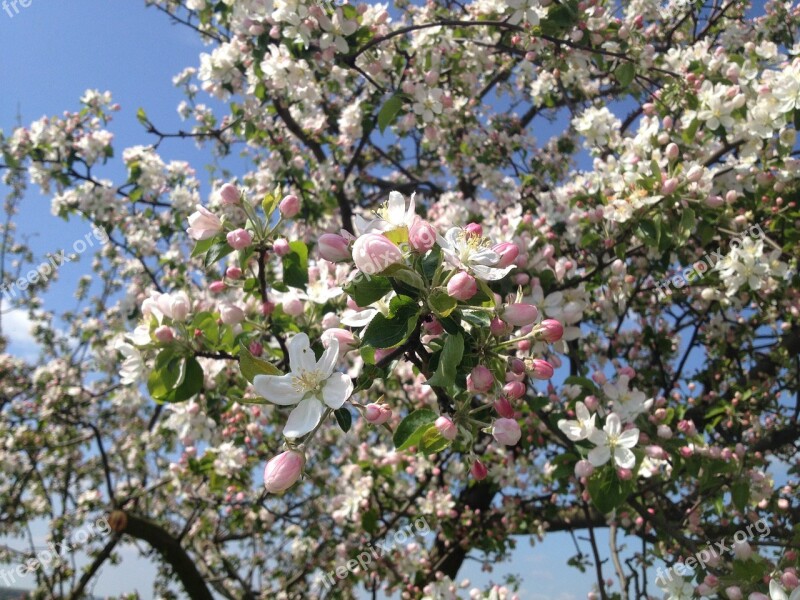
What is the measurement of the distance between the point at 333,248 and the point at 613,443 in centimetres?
100

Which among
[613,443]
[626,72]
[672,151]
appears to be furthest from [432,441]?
[626,72]

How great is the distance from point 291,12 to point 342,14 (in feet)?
0.68

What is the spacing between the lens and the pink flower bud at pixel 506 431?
0.92 m

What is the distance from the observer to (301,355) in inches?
36.2

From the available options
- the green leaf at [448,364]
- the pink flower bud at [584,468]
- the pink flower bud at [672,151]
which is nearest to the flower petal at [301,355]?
the green leaf at [448,364]

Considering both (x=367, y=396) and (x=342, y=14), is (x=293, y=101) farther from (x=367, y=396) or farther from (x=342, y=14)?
(x=367, y=396)

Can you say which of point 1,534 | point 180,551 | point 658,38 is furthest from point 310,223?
point 1,534

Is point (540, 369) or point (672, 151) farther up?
point (672, 151)

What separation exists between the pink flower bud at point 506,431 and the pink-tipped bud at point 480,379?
0.25 feet

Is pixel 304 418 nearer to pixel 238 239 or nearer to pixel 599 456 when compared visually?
pixel 238 239

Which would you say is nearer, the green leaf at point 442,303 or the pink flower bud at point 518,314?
the green leaf at point 442,303

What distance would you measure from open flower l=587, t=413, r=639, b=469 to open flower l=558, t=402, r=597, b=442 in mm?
21

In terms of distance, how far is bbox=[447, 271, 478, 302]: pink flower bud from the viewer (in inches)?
31.9

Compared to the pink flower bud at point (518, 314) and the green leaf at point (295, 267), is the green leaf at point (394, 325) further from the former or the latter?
the green leaf at point (295, 267)
